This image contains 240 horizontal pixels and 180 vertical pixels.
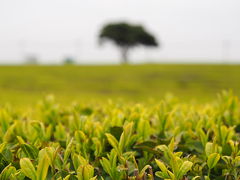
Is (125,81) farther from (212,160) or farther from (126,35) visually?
(126,35)

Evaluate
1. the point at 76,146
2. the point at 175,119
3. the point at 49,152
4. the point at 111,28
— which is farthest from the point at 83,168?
the point at 111,28

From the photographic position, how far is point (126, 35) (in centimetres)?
4766

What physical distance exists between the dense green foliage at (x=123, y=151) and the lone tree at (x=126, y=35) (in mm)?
46283

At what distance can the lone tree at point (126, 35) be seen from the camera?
4747cm

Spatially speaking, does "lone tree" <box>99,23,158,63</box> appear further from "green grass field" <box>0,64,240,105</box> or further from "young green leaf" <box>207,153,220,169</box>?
"young green leaf" <box>207,153,220,169</box>

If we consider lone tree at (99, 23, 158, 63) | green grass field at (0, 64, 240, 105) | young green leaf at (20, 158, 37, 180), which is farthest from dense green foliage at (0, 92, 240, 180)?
lone tree at (99, 23, 158, 63)

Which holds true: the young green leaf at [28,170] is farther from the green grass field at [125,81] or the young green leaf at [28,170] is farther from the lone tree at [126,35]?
the lone tree at [126,35]

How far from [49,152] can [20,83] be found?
62.3ft

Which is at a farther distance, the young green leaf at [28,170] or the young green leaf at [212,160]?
the young green leaf at [212,160]

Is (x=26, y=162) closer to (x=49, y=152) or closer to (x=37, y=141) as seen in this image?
(x=49, y=152)

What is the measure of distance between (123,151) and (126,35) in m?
47.0

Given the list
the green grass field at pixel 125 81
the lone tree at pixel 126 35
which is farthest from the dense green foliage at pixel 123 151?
the lone tree at pixel 126 35

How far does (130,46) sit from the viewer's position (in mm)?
49781

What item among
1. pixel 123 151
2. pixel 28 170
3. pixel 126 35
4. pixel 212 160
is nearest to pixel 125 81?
pixel 123 151
